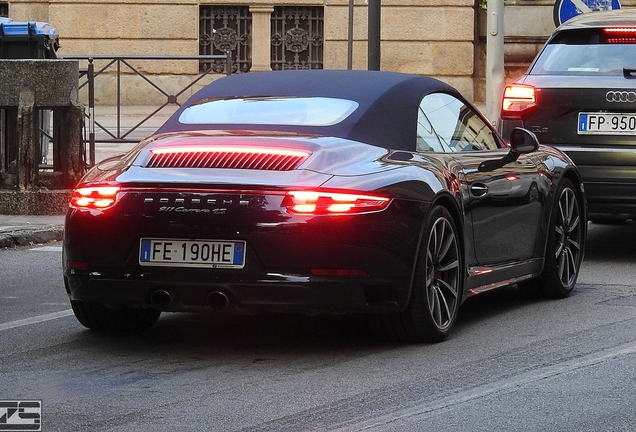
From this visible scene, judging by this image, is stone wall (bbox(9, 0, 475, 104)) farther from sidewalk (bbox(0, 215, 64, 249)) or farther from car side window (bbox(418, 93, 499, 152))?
car side window (bbox(418, 93, 499, 152))

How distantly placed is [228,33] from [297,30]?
1261 mm

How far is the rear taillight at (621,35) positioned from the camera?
10398 mm

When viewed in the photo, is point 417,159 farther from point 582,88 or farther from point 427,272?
A: point 582,88

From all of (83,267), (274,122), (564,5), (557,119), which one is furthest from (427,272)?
(564,5)

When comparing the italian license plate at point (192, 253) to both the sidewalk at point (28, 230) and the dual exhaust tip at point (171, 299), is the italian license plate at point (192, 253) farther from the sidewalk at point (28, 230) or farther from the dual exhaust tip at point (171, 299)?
the sidewalk at point (28, 230)

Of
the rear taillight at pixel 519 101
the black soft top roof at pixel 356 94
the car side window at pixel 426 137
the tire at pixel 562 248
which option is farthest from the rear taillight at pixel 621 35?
the car side window at pixel 426 137

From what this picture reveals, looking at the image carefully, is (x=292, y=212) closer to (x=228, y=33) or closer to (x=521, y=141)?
(x=521, y=141)

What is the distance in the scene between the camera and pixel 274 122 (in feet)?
23.0

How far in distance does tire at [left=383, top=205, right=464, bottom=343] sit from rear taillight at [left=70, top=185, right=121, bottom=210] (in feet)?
4.37

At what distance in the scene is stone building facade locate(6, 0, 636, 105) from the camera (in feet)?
89.7

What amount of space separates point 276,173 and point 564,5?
9.16m

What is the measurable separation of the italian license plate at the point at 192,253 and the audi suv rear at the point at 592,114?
4308 millimetres

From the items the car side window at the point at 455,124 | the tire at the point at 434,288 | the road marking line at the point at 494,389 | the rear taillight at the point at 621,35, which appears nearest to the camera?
the road marking line at the point at 494,389

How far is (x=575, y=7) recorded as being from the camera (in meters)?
14.9
